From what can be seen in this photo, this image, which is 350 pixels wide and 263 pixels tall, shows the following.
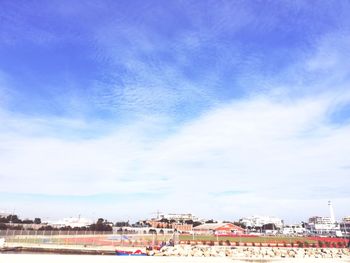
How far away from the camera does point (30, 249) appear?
40438 millimetres

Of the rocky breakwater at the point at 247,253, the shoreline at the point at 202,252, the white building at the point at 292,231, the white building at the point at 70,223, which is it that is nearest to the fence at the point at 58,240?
the shoreline at the point at 202,252

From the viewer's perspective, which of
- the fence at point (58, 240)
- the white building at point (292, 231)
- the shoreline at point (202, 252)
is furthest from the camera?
the white building at point (292, 231)

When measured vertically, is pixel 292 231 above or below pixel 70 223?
below

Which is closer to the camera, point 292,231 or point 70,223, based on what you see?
point 292,231

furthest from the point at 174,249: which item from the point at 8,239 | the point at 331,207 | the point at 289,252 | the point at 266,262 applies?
the point at 331,207

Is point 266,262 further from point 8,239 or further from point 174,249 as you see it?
point 8,239

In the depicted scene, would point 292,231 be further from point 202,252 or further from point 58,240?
point 58,240

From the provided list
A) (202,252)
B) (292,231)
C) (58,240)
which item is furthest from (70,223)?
(202,252)

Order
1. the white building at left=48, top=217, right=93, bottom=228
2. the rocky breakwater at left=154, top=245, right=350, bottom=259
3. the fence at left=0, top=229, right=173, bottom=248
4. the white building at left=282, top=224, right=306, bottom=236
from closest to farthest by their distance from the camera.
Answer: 1. the rocky breakwater at left=154, top=245, right=350, bottom=259
2. the fence at left=0, top=229, right=173, bottom=248
3. the white building at left=282, top=224, right=306, bottom=236
4. the white building at left=48, top=217, right=93, bottom=228

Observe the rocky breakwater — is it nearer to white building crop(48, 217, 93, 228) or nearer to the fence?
the fence

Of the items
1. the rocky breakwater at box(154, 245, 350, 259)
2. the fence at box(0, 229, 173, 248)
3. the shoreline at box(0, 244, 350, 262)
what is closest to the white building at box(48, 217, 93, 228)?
the fence at box(0, 229, 173, 248)

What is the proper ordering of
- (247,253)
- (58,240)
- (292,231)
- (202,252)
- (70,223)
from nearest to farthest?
(202,252)
(247,253)
(58,240)
(292,231)
(70,223)

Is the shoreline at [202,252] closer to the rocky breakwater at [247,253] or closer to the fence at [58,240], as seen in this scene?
the rocky breakwater at [247,253]

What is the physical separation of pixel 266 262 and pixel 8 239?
35042 mm
